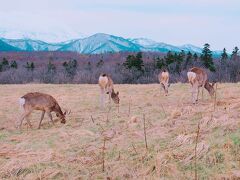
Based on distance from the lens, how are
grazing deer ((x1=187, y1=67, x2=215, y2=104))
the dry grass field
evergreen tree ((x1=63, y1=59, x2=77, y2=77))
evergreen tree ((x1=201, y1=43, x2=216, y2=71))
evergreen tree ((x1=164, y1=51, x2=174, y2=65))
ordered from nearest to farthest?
the dry grass field → grazing deer ((x1=187, y1=67, x2=215, y2=104)) → evergreen tree ((x1=201, y1=43, x2=216, y2=71)) → evergreen tree ((x1=164, y1=51, x2=174, y2=65)) → evergreen tree ((x1=63, y1=59, x2=77, y2=77))

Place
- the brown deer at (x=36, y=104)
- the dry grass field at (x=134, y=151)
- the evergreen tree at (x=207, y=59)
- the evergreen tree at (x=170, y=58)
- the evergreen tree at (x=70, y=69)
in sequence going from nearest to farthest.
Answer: the dry grass field at (x=134, y=151)
the brown deer at (x=36, y=104)
the evergreen tree at (x=207, y=59)
the evergreen tree at (x=170, y=58)
the evergreen tree at (x=70, y=69)

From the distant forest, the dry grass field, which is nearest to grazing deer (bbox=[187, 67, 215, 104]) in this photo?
the dry grass field

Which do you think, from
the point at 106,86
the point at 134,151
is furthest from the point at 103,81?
the point at 134,151

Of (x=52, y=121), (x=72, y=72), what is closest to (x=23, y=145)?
(x=52, y=121)

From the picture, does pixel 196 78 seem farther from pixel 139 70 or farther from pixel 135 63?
pixel 135 63

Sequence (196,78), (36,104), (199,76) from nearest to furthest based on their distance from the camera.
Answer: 1. (36,104)
2. (196,78)
3. (199,76)

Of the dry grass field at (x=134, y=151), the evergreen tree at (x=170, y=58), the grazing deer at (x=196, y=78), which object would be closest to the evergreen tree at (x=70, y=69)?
the evergreen tree at (x=170, y=58)

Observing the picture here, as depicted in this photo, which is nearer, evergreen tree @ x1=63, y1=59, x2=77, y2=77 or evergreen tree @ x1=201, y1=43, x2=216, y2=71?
evergreen tree @ x1=201, y1=43, x2=216, y2=71

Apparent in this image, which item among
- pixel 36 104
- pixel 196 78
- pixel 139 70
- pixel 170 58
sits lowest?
pixel 36 104

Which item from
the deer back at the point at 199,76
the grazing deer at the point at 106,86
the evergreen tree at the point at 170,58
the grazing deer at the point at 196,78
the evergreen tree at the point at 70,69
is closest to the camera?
the grazing deer at the point at 196,78

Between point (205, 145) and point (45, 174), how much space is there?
3.01m

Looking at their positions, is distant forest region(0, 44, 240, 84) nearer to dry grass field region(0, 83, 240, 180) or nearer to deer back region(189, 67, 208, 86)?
deer back region(189, 67, 208, 86)

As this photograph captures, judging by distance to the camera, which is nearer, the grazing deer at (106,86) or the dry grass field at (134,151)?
the dry grass field at (134,151)

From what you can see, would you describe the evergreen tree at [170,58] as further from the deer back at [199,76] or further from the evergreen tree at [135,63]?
the deer back at [199,76]
